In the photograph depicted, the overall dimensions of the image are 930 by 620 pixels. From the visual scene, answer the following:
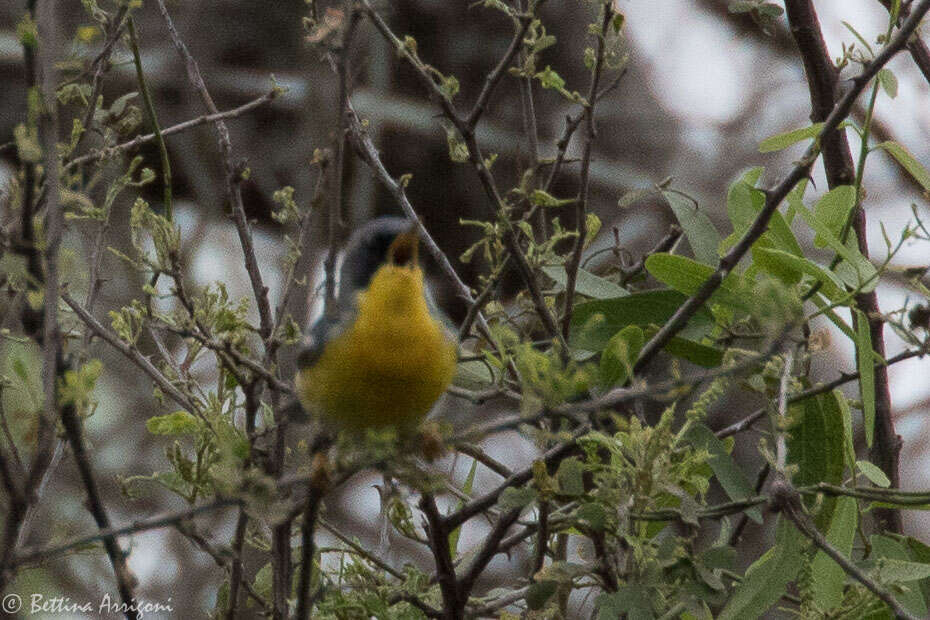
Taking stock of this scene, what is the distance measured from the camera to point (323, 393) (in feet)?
4.04

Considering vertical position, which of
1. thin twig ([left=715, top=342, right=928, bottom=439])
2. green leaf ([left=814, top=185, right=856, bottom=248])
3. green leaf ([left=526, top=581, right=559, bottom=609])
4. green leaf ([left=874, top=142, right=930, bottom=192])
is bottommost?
green leaf ([left=526, top=581, right=559, bottom=609])

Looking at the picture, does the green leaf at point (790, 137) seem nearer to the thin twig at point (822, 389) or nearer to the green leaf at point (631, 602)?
the thin twig at point (822, 389)

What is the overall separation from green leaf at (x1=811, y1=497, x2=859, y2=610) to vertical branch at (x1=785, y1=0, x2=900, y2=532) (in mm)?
296

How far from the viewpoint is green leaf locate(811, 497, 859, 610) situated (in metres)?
1.39

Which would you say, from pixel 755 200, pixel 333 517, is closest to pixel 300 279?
pixel 755 200

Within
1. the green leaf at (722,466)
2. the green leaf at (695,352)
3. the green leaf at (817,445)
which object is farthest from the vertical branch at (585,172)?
the green leaf at (817,445)

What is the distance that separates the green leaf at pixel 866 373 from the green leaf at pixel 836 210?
126 millimetres

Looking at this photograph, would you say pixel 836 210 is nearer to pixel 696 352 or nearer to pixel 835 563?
pixel 696 352

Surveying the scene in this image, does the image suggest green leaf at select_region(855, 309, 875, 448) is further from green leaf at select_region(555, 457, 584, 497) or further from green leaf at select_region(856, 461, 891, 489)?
green leaf at select_region(555, 457, 584, 497)

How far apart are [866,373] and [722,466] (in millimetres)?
221

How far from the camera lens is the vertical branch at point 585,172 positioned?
1426 millimetres

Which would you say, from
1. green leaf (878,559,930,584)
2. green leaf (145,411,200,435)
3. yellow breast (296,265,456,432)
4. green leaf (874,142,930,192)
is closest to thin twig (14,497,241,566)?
yellow breast (296,265,456,432)

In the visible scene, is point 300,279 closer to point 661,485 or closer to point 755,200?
point 661,485

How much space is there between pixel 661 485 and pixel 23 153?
78 cm
